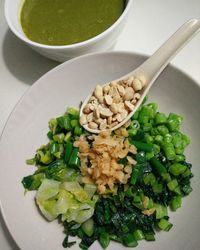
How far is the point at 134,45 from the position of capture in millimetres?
1704

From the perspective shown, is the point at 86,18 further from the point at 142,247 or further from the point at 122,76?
the point at 142,247

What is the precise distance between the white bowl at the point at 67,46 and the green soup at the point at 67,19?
5 centimetres

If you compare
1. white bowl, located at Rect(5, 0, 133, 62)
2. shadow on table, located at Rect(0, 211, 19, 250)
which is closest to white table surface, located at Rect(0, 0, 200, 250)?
white bowl, located at Rect(5, 0, 133, 62)

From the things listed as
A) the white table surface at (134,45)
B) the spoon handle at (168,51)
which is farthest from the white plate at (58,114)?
the white table surface at (134,45)

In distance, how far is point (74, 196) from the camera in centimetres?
136

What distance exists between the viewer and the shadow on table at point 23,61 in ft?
5.54

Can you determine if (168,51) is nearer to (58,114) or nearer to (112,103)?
(112,103)

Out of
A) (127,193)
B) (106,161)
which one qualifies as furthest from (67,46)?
(127,193)

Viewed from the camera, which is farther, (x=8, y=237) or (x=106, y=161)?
(x=8, y=237)

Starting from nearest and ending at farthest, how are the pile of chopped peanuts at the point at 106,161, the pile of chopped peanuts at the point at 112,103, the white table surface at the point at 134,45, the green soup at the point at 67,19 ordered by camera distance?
1. the pile of chopped peanuts at the point at 106,161
2. the pile of chopped peanuts at the point at 112,103
3. the green soup at the point at 67,19
4. the white table surface at the point at 134,45

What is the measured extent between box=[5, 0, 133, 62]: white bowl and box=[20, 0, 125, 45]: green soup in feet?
0.15

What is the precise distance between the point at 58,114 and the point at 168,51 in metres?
0.54

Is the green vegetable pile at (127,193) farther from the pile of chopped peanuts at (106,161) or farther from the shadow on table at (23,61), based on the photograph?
the shadow on table at (23,61)

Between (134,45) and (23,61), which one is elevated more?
(134,45)
